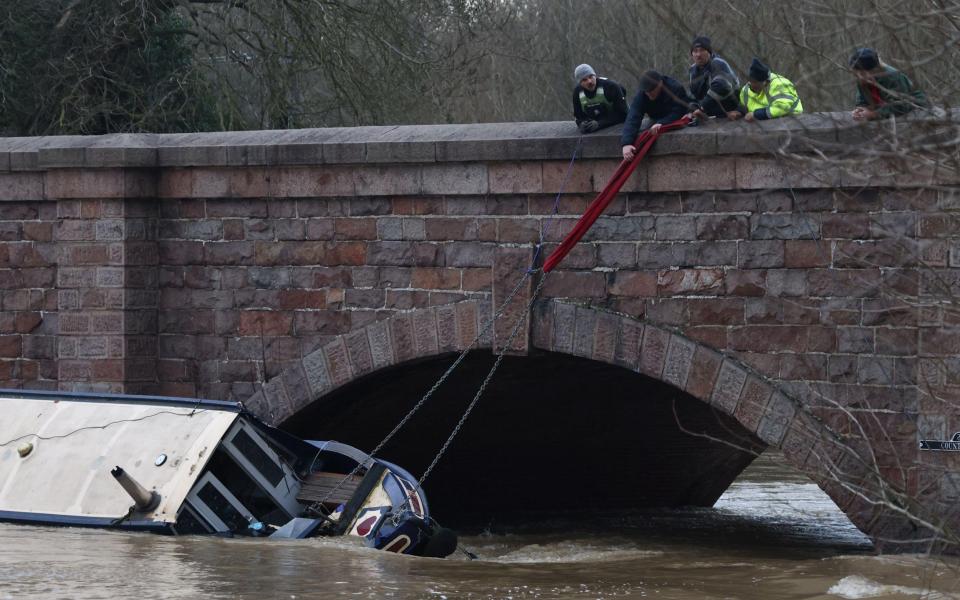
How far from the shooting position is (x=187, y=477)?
36.9ft

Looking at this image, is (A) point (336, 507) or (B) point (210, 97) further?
(B) point (210, 97)

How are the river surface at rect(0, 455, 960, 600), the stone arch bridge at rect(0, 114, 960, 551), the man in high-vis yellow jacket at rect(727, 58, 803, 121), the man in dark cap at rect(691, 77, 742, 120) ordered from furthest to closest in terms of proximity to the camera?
1. the man in dark cap at rect(691, 77, 742, 120)
2. the stone arch bridge at rect(0, 114, 960, 551)
3. the man in high-vis yellow jacket at rect(727, 58, 803, 121)
4. the river surface at rect(0, 455, 960, 600)

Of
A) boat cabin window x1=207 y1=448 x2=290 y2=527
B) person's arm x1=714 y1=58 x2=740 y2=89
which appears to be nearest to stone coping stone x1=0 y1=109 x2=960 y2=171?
person's arm x1=714 y1=58 x2=740 y2=89

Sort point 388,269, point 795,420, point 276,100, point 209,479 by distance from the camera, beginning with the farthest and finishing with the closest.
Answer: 1. point 276,100
2. point 388,269
3. point 209,479
4. point 795,420

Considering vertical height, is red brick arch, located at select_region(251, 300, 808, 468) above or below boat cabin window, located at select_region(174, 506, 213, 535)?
above

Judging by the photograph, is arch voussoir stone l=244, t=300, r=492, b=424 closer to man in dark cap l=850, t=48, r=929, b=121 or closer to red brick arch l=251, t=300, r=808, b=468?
red brick arch l=251, t=300, r=808, b=468

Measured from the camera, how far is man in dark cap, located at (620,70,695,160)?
35.4 feet

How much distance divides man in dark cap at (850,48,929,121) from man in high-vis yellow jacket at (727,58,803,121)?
1.66 feet

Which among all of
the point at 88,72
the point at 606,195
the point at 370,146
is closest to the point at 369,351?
the point at 370,146

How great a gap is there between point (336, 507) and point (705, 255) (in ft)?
11.0

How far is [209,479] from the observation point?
445 inches

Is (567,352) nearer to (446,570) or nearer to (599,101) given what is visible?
(599,101)

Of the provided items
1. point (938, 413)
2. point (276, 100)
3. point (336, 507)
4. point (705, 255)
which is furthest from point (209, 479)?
point (276, 100)

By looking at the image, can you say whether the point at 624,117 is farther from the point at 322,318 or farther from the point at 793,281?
the point at 322,318
